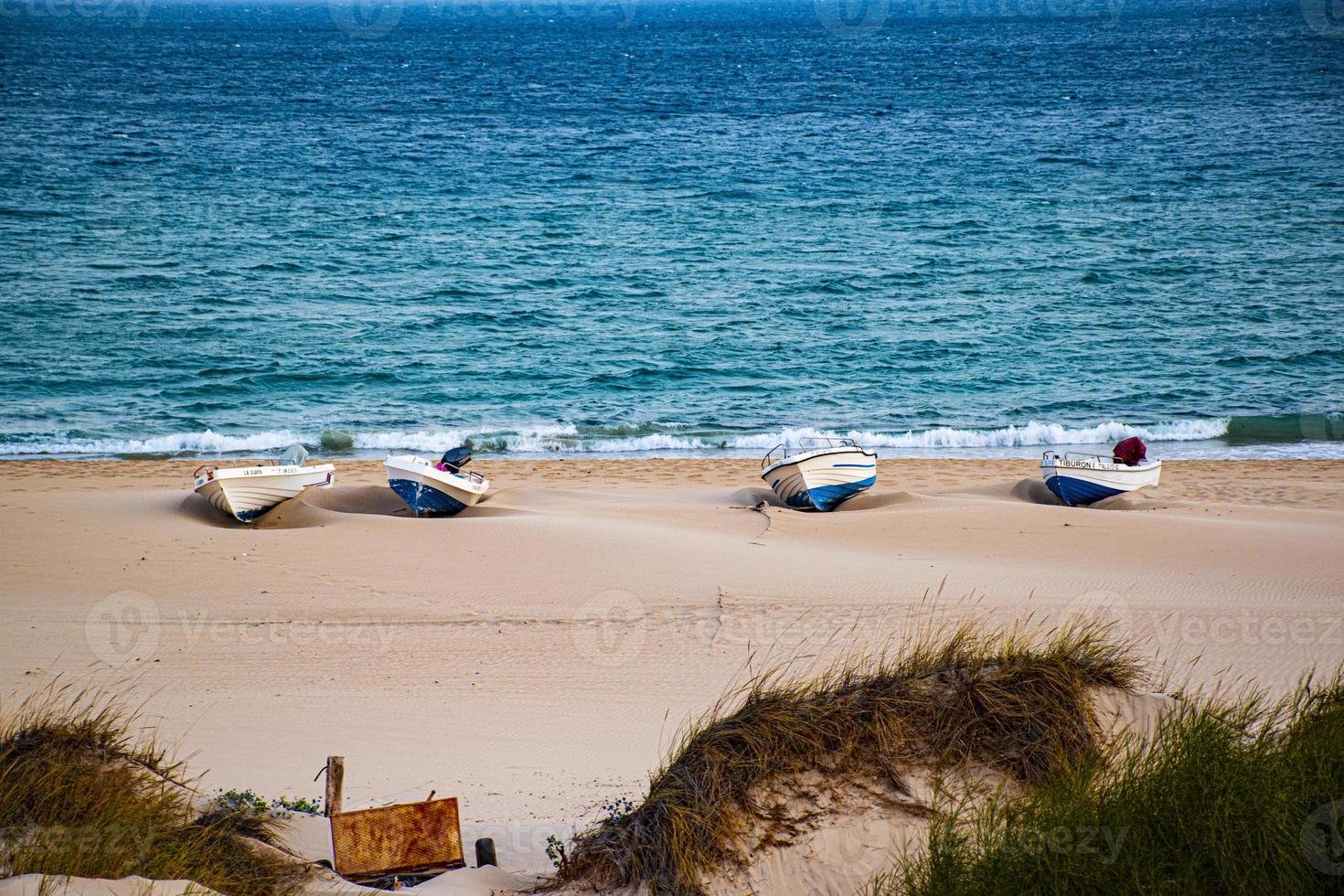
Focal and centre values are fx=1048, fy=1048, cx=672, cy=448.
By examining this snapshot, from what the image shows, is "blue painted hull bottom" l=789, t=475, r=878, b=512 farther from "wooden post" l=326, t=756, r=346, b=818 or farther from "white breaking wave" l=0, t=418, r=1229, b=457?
"wooden post" l=326, t=756, r=346, b=818

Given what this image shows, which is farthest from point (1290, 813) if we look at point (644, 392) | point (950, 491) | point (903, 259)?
point (903, 259)

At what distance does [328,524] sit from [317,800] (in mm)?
7799

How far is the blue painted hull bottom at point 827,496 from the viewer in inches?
611

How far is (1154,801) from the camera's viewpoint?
16.5ft

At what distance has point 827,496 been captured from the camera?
1561 centimetres

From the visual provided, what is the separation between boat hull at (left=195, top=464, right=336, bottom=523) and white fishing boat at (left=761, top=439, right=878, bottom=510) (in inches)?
262

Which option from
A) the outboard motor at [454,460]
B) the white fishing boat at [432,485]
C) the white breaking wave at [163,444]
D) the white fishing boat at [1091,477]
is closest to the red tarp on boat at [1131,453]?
the white fishing boat at [1091,477]

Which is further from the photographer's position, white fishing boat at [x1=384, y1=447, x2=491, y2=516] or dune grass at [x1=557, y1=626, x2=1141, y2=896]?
white fishing boat at [x1=384, y1=447, x2=491, y2=516]

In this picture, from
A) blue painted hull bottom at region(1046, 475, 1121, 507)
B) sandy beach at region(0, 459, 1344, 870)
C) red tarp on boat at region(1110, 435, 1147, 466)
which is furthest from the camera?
red tarp on boat at region(1110, 435, 1147, 466)

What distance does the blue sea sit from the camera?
22422 mm

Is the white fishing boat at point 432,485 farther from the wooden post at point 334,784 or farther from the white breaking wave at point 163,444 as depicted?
the wooden post at point 334,784

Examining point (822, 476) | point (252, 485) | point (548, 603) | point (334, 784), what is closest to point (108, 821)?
point (334, 784)

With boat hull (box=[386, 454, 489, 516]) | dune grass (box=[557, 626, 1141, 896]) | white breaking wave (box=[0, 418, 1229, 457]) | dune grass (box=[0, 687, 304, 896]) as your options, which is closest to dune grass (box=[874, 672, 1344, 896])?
dune grass (box=[557, 626, 1141, 896])

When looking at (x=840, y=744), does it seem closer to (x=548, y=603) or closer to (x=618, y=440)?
(x=548, y=603)
